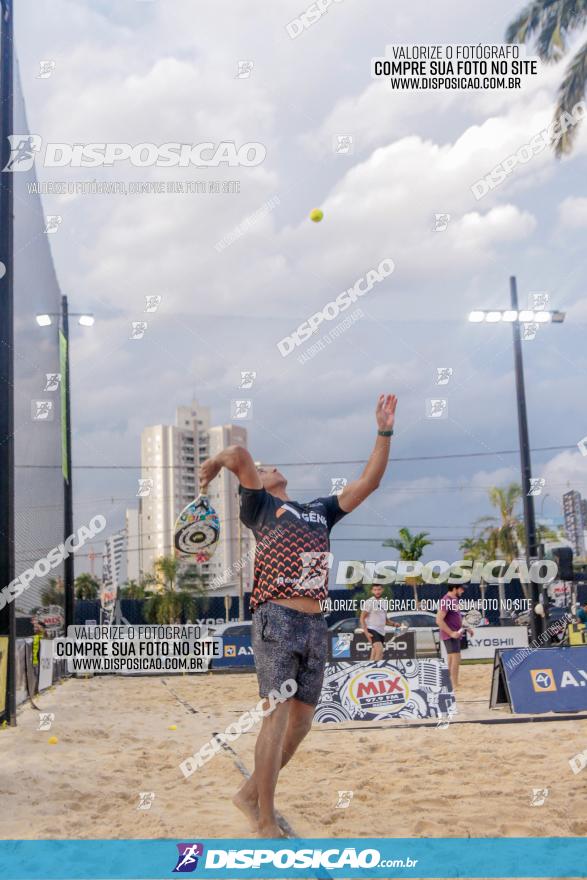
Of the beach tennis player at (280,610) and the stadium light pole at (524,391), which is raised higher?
the stadium light pole at (524,391)

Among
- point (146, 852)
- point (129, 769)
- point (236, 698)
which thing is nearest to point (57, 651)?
point (236, 698)

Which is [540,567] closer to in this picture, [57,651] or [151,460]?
[57,651]

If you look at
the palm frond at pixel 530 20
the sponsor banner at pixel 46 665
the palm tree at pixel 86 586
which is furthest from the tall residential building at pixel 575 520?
the palm tree at pixel 86 586

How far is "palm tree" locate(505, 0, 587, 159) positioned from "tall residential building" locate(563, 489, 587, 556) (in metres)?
17.7

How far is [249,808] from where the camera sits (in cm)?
353

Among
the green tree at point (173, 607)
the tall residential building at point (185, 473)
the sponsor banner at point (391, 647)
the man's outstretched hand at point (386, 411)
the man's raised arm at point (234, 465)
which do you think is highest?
the tall residential building at point (185, 473)

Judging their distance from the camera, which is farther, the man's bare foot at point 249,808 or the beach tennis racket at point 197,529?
the beach tennis racket at point 197,529

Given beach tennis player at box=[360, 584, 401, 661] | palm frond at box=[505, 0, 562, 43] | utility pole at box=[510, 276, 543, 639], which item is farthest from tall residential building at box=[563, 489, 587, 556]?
palm frond at box=[505, 0, 562, 43]

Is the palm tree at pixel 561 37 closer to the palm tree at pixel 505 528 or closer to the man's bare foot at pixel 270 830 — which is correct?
the man's bare foot at pixel 270 830

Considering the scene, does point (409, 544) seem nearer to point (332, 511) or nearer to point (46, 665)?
point (46, 665)

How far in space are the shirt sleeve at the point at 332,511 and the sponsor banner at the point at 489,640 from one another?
50.3 ft

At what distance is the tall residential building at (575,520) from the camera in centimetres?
2912

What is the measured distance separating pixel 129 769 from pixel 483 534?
30.2 m

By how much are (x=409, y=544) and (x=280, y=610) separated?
104 ft
